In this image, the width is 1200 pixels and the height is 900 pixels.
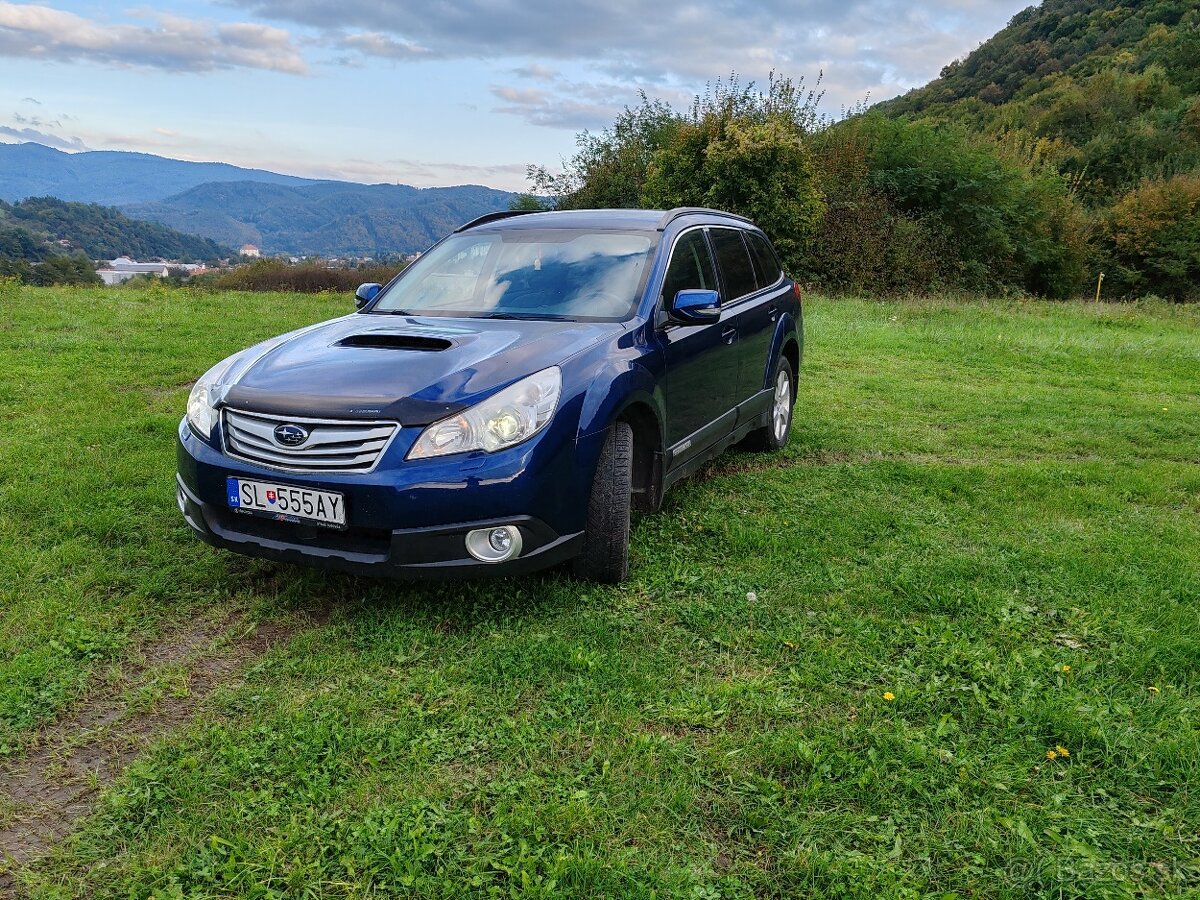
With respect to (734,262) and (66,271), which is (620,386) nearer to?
(734,262)

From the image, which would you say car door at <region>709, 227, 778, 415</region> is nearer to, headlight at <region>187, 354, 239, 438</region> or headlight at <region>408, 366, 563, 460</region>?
headlight at <region>408, 366, 563, 460</region>

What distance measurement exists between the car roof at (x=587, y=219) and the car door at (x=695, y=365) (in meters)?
0.17

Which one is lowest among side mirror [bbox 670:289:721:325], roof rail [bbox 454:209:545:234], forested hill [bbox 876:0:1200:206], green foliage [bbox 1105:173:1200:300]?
side mirror [bbox 670:289:721:325]

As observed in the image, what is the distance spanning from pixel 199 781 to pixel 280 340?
2.21 m

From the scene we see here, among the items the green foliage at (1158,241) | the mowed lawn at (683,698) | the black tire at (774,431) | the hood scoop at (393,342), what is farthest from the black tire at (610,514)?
the green foliage at (1158,241)

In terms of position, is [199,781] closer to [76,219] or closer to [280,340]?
[280,340]

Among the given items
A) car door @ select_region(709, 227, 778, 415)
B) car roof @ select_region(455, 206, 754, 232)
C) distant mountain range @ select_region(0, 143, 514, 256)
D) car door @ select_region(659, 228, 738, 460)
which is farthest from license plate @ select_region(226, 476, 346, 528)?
distant mountain range @ select_region(0, 143, 514, 256)

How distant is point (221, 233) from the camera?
14138 cm

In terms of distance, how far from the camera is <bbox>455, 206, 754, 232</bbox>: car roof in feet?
15.2

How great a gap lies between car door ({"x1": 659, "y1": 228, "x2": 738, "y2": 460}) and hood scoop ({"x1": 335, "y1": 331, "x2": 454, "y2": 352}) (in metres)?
1.14

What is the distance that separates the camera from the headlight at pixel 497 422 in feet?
10.2

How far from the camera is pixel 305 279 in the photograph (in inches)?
920

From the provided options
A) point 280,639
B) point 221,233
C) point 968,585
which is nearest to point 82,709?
point 280,639

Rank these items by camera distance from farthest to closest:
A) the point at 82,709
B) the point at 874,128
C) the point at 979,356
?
the point at 874,128 < the point at 979,356 < the point at 82,709
